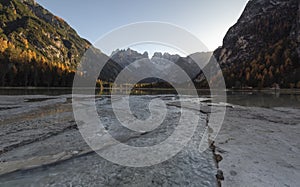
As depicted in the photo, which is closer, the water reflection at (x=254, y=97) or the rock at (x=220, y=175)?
the rock at (x=220, y=175)

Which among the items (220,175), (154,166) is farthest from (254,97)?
(154,166)

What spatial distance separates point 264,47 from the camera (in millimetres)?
131250

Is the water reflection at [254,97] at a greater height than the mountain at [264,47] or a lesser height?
lesser

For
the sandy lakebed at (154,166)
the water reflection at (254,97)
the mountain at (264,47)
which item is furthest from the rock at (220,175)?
the mountain at (264,47)

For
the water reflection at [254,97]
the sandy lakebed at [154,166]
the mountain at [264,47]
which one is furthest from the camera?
the mountain at [264,47]

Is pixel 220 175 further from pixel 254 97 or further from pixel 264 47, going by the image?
pixel 264 47

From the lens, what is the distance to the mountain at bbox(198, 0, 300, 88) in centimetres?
8450

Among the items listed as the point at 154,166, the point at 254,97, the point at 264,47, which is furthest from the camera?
the point at 264,47

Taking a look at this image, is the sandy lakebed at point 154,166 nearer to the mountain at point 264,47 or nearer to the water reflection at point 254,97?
the water reflection at point 254,97

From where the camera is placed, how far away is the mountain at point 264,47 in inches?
3327


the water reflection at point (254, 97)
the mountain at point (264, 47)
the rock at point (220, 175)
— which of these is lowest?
the rock at point (220, 175)

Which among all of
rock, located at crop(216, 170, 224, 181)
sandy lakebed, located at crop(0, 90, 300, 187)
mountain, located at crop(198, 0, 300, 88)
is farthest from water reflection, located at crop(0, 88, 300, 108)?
mountain, located at crop(198, 0, 300, 88)

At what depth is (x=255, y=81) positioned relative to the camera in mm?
85938

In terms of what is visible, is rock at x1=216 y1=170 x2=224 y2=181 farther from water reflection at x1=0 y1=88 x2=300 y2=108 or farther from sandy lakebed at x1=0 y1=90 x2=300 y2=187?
water reflection at x1=0 y1=88 x2=300 y2=108
